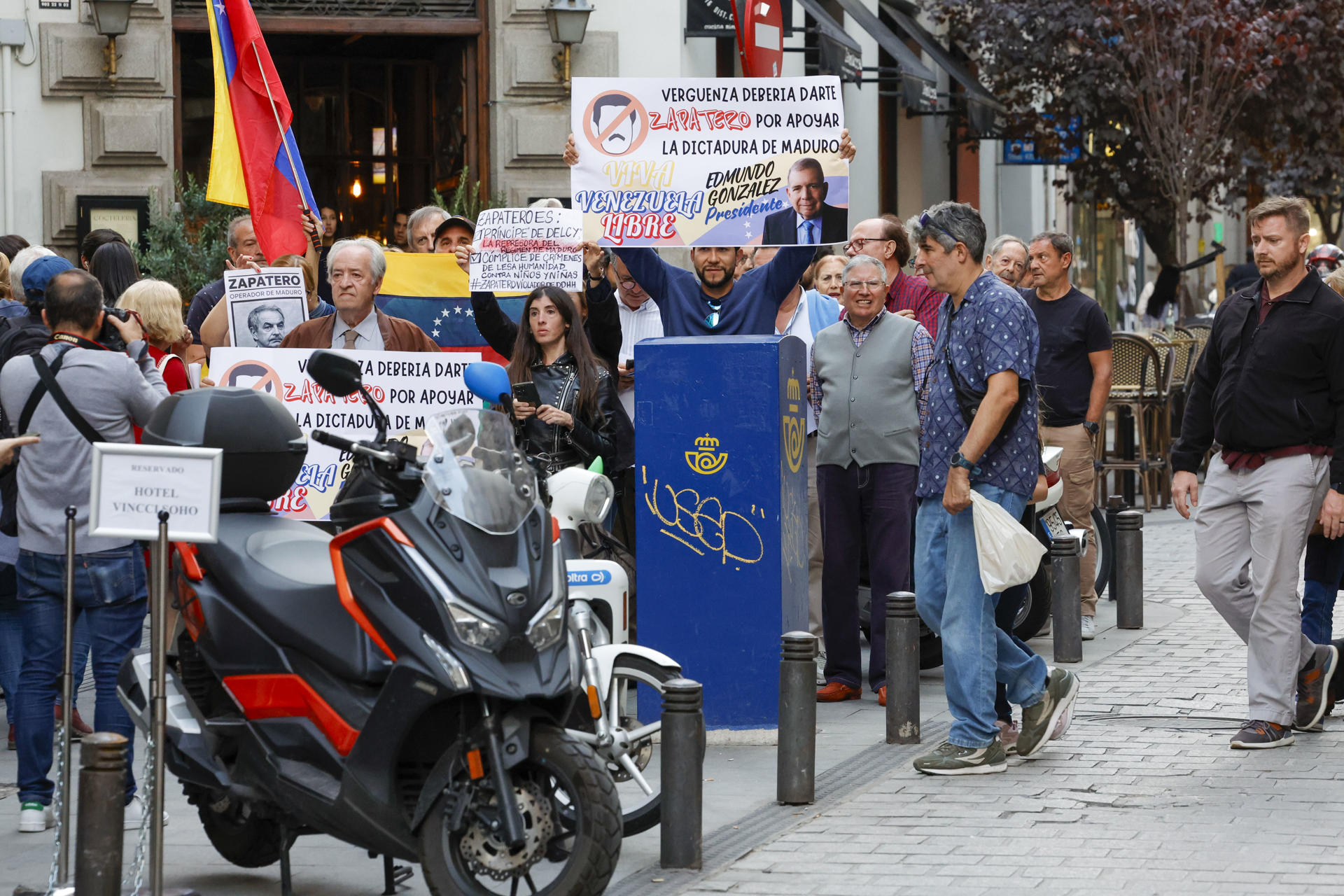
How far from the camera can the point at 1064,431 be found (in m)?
10.9

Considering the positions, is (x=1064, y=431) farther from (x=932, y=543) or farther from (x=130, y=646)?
(x=130, y=646)

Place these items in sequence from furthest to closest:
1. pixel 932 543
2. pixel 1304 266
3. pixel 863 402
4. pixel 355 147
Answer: pixel 355 147, pixel 863 402, pixel 1304 266, pixel 932 543

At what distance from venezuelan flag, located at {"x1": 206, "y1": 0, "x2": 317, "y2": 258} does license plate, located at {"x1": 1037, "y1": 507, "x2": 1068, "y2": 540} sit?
14.1ft

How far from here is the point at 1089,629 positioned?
10.9 meters

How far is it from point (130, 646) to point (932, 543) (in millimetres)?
2977

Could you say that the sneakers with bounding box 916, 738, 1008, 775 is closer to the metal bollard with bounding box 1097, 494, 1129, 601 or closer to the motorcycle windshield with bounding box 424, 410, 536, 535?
the motorcycle windshield with bounding box 424, 410, 536, 535

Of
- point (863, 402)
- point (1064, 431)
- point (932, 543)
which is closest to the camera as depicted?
point (932, 543)

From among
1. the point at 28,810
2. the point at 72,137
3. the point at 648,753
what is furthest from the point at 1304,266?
the point at 72,137

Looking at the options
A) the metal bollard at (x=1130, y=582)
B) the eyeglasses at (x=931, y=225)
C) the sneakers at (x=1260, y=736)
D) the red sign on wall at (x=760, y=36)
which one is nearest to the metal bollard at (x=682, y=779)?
the eyeglasses at (x=931, y=225)

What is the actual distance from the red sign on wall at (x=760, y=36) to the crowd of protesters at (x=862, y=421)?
122 inches

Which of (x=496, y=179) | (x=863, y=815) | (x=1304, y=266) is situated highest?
(x=496, y=179)

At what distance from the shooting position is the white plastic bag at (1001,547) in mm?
6941

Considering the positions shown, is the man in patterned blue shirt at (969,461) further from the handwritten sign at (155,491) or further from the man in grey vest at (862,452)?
the handwritten sign at (155,491)

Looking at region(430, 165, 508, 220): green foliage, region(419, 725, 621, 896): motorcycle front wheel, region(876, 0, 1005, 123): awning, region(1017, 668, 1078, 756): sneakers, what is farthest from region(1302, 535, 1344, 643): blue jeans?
region(876, 0, 1005, 123): awning
